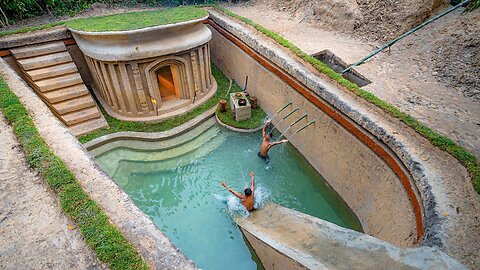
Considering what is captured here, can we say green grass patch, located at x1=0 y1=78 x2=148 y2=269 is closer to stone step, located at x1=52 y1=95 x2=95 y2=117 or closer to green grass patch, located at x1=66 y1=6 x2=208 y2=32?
stone step, located at x1=52 y1=95 x2=95 y2=117

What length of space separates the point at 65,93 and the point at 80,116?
2.98 feet

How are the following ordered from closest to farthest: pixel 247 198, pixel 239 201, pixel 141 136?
pixel 247 198 → pixel 239 201 → pixel 141 136

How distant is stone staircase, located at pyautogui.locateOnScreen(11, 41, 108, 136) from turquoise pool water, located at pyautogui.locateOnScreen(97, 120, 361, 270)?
1.46 metres

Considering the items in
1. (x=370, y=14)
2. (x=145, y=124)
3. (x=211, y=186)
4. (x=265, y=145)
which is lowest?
(x=211, y=186)

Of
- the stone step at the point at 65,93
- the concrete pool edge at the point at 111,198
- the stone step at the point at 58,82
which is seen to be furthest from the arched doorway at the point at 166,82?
the concrete pool edge at the point at 111,198

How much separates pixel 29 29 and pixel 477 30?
1393cm

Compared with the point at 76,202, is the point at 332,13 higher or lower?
higher

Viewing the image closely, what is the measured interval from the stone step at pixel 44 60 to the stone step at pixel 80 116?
1.83 meters

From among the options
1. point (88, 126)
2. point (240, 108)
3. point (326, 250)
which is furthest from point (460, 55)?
point (88, 126)

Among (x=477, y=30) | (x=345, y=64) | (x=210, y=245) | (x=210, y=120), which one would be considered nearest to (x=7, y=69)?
(x=210, y=120)

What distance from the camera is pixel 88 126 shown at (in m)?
9.05

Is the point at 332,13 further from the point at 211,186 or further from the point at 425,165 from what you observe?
the point at 211,186

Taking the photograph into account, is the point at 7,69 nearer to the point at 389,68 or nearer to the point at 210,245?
the point at 210,245

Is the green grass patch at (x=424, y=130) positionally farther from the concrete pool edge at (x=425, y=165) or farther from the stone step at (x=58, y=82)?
the stone step at (x=58, y=82)
